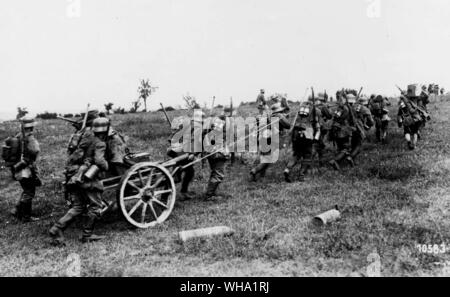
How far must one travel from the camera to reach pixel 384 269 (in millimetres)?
5535

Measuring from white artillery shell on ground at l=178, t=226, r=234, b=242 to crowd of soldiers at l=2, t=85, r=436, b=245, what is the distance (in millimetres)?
1501

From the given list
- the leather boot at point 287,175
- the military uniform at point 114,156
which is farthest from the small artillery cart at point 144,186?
the leather boot at point 287,175

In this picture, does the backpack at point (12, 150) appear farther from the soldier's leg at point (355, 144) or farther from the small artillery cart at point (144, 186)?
the soldier's leg at point (355, 144)

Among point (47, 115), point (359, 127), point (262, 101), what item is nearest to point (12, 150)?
point (359, 127)

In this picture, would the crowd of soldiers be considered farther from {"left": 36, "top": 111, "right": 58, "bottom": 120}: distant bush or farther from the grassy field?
{"left": 36, "top": 111, "right": 58, "bottom": 120}: distant bush

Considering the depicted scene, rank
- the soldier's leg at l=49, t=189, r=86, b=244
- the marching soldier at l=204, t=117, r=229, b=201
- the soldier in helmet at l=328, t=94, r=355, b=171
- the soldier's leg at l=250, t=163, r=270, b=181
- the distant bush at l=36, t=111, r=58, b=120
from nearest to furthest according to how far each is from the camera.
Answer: the soldier's leg at l=49, t=189, r=86, b=244
the marching soldier at l=204, t=117, r=229, b=201
the soldier's leg at l=250, t=163, r=270, b=181
the soldier in helmet at l=328, t=94, r=355, b=171
the distant bush at l=36, t=111, r=58, b=120

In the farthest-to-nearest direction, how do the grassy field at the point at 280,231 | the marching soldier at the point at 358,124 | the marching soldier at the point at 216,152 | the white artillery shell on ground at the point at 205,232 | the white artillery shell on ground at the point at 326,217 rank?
the marching soldier at the point at 358,124 → the marching soldier at the point at 216,152 → the white artillery shell on ground at the point at 326,217 → the white artillery shell on ground at the point at 205,232 → the grassy field at the point at 280,231

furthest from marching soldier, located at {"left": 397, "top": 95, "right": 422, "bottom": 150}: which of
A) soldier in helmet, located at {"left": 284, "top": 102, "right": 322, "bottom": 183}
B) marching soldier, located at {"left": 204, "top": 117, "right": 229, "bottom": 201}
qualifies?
marching soldier, located at {"left": 204, "top": 117, "right": 229, "bottom": 201}

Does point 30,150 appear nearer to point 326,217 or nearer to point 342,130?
point 326,217

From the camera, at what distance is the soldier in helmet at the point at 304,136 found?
1077cm

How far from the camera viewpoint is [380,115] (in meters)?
14.0

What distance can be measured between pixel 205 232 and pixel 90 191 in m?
1.97

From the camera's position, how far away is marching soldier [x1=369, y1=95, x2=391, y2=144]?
45.4ft

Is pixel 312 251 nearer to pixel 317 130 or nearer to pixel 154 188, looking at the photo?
pixel 154 188
